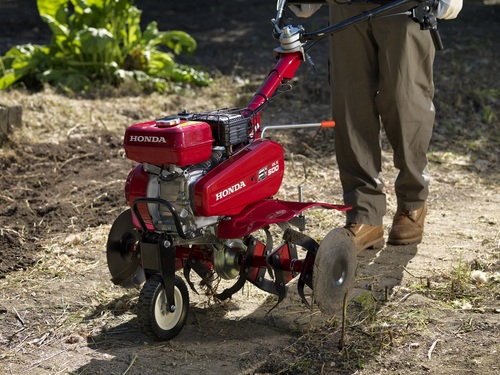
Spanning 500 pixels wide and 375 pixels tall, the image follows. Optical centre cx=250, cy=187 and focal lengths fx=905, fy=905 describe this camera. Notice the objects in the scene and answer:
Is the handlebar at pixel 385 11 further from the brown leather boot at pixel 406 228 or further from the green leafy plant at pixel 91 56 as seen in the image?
the green leafy plant at pixel 91 56

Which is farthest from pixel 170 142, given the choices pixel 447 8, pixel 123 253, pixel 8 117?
pixel 8 117

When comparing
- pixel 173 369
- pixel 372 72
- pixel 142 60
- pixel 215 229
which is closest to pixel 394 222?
pixel 372 72

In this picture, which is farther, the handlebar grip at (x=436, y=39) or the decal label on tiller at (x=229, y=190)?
the handlebar grip at (x=436, y=39)

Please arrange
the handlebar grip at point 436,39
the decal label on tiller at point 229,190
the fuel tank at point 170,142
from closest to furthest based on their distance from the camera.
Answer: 1. the fuel tank at point 170,142
2. the decal label on tiller at point 229,190
3. the handlebar grip at point 436,39

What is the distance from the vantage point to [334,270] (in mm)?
3361

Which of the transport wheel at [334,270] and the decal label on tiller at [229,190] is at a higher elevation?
the decal label on tiller at [229,190]

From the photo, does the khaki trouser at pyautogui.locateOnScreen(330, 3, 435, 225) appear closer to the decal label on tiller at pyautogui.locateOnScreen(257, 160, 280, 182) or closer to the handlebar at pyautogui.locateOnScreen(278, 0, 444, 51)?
the handlebar at pyautogui.locateOnScreen(278, 0, 444, 51)

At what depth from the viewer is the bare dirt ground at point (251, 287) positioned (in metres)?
3.18

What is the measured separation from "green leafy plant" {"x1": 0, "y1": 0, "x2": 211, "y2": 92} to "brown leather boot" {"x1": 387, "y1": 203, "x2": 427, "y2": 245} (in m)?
3.33

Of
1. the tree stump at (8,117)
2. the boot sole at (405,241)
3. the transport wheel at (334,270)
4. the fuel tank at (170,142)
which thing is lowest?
the boot sole at (405,241)

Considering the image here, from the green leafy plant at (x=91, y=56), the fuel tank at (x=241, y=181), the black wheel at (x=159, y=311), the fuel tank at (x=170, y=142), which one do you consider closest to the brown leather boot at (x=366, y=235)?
the fuel tank at (x=241, y=181)

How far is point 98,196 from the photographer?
500 centimetres

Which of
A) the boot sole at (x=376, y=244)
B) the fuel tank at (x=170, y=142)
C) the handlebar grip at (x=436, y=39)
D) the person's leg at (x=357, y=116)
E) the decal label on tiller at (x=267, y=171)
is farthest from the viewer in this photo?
the boot sole at (x=376, y=244)

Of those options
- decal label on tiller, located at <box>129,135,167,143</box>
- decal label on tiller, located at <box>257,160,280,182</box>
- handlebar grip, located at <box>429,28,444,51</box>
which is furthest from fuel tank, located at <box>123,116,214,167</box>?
handlebar grip, located at <box>429,28,444,51</box>
